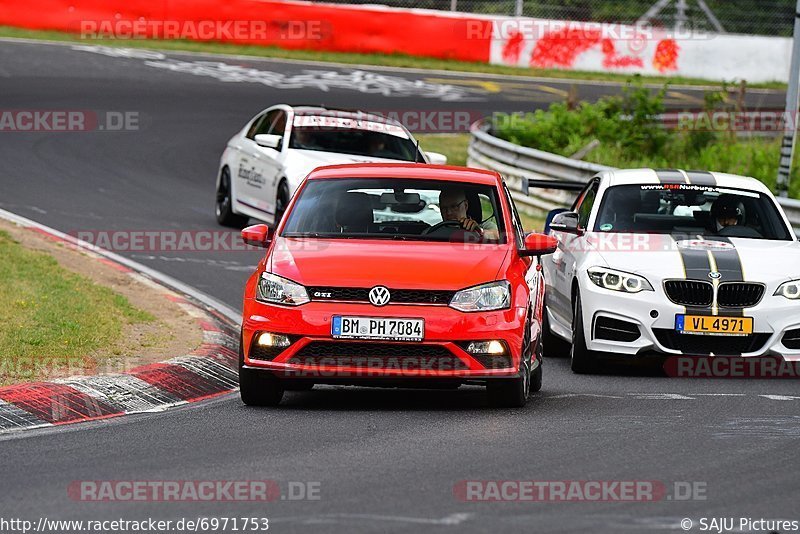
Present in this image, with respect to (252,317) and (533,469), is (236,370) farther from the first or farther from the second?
(533,469)

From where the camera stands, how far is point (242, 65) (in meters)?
35.6

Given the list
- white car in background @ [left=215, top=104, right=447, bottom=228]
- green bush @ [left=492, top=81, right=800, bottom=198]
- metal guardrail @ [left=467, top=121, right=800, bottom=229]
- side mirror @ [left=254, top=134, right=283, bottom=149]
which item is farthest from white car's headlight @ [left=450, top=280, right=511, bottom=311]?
green bush @ [left=492, top=81, right=800, bottom=198]

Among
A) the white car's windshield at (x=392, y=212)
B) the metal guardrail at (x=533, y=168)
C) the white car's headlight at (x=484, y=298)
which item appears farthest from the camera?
the metal guardrail at (x=533, y=168)

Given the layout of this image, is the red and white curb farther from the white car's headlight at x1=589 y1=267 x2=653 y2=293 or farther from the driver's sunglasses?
the white car's headlight at x1=589 y1=267 x2=653 y2=293

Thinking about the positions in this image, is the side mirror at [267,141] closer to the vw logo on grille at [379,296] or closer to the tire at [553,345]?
the tire at [553,345]

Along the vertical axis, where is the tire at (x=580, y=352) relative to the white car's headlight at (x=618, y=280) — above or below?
below

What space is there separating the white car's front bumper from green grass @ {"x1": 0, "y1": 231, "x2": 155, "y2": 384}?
11.8 ft

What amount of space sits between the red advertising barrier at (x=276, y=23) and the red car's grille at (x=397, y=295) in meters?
27.2

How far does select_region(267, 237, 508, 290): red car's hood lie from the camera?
945cm

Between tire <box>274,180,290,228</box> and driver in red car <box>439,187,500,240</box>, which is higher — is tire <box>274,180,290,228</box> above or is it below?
below

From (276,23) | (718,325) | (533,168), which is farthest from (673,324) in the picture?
(276,23)

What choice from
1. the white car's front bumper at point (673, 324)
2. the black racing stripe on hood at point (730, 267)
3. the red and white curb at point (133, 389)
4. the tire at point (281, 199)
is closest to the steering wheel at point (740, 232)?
the black racing stripe on hood at point (730, 267)

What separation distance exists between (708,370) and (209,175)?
1357 cm

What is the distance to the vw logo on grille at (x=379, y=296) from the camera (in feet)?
30.7
